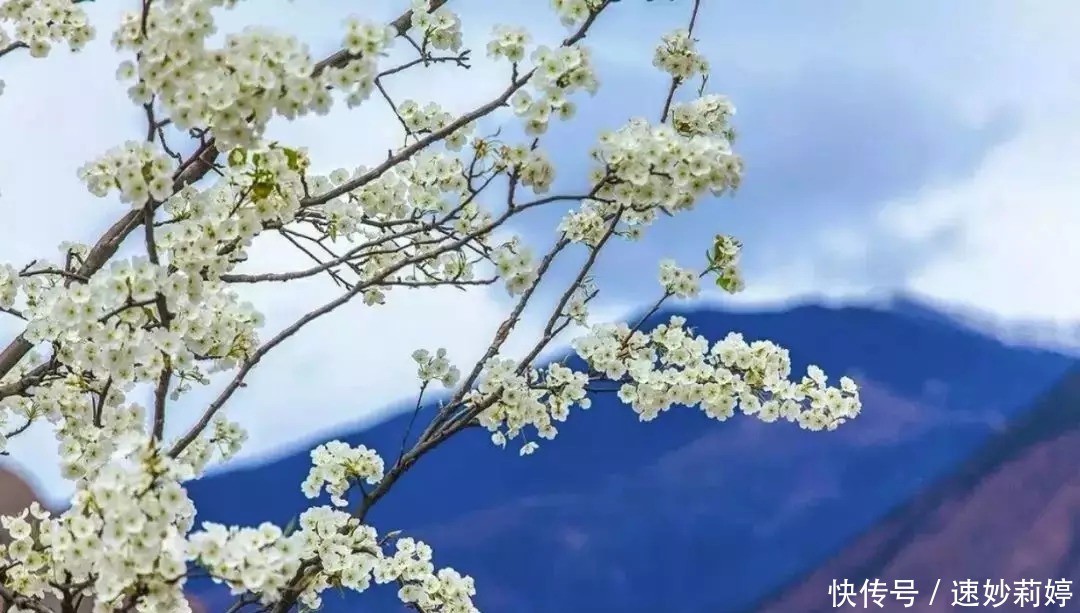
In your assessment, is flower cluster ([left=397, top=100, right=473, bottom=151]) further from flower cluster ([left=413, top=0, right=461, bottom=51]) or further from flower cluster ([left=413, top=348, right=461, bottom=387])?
flower cluster ([left=413, top=348, right=461, bottom=387])

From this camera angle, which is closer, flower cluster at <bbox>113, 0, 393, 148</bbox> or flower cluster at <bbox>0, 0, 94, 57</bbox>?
flower cluster at <bbox>113, 0, 393, 148</bbox>

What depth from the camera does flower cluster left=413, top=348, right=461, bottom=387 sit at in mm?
1698

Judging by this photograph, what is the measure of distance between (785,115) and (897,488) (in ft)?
3.47

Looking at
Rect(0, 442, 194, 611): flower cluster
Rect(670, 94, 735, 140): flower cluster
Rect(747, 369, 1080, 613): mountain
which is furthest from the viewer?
Rect(747, 369, 1080, 613): mountain

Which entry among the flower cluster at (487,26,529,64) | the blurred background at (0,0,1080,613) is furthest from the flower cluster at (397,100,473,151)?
the blurred background at (0,0,1080,613)

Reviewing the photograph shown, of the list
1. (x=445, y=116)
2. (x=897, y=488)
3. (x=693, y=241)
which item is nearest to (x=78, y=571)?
(x=445, y=116)

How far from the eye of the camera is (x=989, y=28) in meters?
3.26

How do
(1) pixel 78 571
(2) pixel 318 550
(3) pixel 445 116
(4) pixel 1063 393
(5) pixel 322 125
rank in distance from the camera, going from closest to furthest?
(1) pixel 78 571
(2) pixel 318 550
(3) pixel 445 116
(5) pixel 322 125
(4) pixel 1063 393

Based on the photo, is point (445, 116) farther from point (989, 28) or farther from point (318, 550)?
point (989, 28)

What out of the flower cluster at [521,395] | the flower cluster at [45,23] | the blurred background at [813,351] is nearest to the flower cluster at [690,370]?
the flower cluster at [521,395]

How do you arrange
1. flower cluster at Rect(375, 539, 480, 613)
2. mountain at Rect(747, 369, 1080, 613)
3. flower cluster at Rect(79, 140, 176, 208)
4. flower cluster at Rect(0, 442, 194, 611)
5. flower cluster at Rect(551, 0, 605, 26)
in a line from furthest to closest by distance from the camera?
1. mountain at Rect(747, 369, 1080, 613)
2. flower cluster at Rect(375, 539, 480, 613)
3. flower cluster at Rect(551, 0, 605, 26)
4. flower cluster at Rect(79, 140, 176, 208)
5. flower cluster at Rect(0, 442, 194, 611)

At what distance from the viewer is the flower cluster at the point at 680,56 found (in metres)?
1.56

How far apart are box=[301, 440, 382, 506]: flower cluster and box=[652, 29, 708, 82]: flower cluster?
0.65 m

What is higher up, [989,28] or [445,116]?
[989,28]
